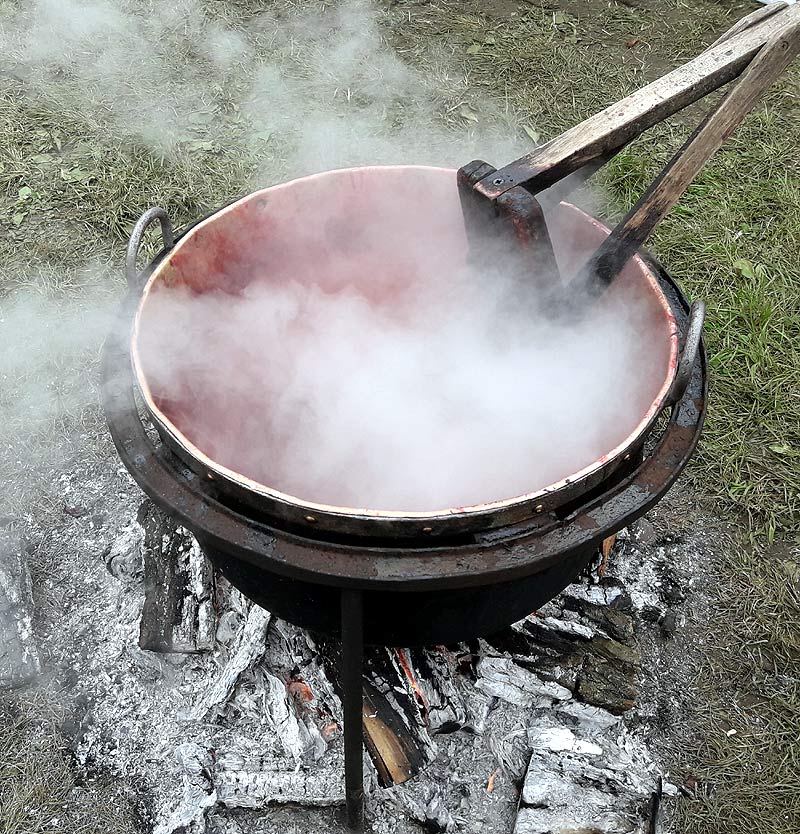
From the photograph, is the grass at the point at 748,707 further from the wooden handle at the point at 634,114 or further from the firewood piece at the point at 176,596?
the wooden handle at the point at 634,114

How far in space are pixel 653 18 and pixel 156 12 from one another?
2.97m

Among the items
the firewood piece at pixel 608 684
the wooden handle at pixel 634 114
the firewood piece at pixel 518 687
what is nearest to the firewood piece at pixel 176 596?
the firewood piece at pixel 518 687

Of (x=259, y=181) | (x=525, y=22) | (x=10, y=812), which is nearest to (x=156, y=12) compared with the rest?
(x=259, y=181)

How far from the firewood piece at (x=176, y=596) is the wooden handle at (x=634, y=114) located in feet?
4.74

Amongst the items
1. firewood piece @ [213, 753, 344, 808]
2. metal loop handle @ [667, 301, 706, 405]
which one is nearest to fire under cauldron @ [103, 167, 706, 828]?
metal loop handle @ [667, 301, 706, 405]

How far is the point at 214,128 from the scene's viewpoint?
406cm

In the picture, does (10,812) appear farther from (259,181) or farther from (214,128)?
(214,128)

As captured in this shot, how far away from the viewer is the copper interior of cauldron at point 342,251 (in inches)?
76.1

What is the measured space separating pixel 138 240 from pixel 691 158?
125cm

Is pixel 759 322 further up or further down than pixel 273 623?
further up

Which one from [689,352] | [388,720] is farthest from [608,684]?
[689,352]

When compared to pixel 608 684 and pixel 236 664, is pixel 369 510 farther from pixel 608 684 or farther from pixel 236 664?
pixel 608 684

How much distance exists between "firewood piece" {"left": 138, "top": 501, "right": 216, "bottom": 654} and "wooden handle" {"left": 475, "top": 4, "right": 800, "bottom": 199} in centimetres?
144

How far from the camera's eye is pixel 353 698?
1.69 metres
